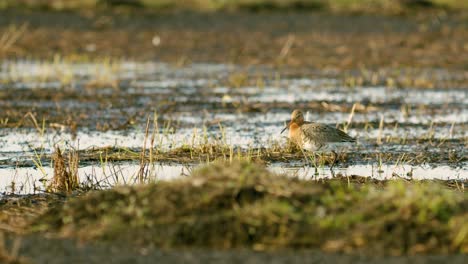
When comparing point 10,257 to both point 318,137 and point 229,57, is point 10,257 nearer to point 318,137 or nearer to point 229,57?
point 318,137

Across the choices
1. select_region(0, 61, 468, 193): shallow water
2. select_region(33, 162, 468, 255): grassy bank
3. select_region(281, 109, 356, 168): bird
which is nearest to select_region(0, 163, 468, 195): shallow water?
select_region(0, 61, 468, 193): shallow water

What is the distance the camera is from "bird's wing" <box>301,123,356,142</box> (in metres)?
11.3

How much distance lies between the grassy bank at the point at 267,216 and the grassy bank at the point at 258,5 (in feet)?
82.0

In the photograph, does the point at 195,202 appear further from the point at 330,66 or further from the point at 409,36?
the point at 409,36

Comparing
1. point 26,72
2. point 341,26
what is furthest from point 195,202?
point 341,26

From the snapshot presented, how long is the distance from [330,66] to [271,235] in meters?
16.9

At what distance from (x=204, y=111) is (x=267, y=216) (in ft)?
31.0

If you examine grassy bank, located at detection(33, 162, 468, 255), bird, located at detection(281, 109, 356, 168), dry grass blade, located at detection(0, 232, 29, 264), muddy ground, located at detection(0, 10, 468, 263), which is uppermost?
muddy ground, located at detection(0, 10, 468, 263)

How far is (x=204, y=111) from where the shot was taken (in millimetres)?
16328

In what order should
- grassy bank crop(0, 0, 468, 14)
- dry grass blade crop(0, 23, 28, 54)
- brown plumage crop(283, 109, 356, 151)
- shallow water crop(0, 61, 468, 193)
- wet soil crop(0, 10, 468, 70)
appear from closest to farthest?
brown plumage crop(283, 109, 356, 151) → shallow water crop(0, 61, 468, 193) → wet soil crop(0, 10, 468, 70) → dry grass blade crop(0, 23, 28, 54) → grassy bank crop(0, 0, 468, 14)

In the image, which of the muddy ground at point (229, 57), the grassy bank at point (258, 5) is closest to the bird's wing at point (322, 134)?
the muddy ground at point (229, 57)

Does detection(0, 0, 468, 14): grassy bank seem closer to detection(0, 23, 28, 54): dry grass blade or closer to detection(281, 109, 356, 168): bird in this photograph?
detection(0, 23, 28, 54): dry grass blade

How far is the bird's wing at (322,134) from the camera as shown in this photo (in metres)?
11.3

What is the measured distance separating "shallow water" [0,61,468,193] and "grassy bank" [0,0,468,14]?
9156 millimetres
